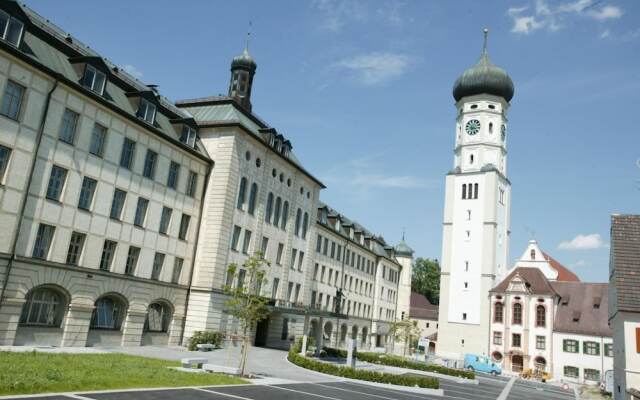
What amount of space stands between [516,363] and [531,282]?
1033cm

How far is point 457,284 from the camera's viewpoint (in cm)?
7088

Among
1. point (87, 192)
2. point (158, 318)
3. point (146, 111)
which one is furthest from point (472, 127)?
point (87, 192)

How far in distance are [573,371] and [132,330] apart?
50898 millimetres

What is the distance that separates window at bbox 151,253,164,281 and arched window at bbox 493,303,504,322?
46.5m

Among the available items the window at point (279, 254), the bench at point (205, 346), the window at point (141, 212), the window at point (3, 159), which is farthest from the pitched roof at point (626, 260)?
the window at point (279, 254)

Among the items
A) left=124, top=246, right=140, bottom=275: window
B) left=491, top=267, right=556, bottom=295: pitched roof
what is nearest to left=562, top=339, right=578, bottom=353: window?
left=491, top=267, right=556, bottom=295: pitched roof

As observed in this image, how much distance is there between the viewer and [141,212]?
33.8m

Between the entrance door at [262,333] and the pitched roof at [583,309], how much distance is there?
37131 millimetres

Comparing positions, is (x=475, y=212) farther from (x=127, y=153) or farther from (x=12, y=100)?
(x=12, y=100)

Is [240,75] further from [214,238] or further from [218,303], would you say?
[218,303]

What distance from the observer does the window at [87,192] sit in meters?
29.4

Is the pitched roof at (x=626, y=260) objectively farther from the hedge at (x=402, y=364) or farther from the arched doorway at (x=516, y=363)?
the arched doorway at (x=516, y=363)

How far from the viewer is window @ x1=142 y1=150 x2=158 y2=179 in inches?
1337

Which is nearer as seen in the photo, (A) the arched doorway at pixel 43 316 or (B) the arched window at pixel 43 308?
(A) the arched doorway at pixel 43 316
